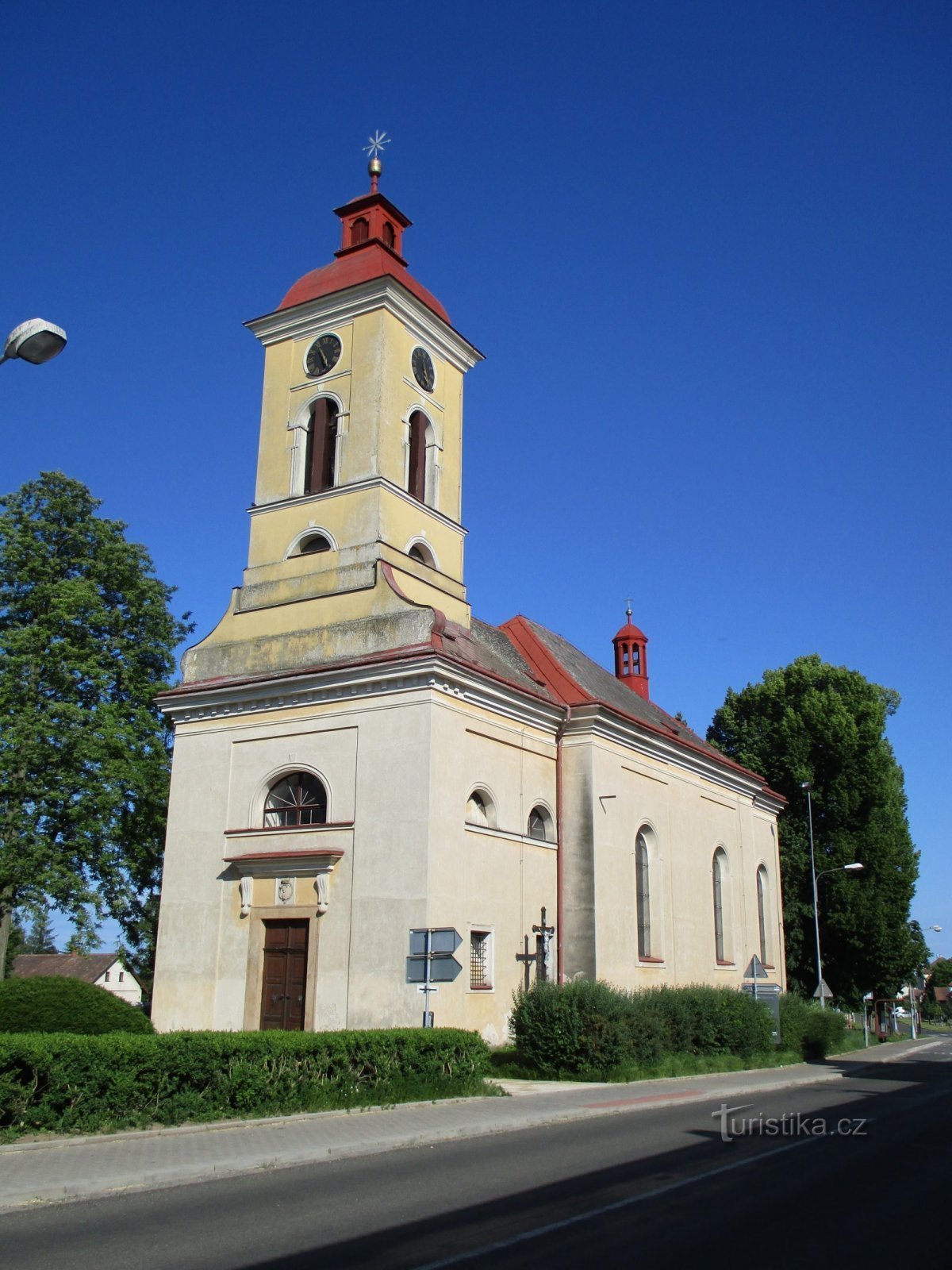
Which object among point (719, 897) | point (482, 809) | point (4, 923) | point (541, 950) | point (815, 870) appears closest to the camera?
point (482, 809)

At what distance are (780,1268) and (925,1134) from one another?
339 inches

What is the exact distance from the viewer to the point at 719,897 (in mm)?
33250

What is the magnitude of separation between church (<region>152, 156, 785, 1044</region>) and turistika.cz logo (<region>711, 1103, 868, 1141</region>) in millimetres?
Result: 6507

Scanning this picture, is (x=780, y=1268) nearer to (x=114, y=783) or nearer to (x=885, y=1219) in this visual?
(x=885, y=1219)

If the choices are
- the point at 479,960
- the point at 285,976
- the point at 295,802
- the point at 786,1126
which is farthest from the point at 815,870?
the point at 786,1126

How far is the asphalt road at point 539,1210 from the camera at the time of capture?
A: 7.02 metres

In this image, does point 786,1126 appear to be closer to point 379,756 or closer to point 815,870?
point 379,756

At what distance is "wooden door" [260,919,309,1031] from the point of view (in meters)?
21.2

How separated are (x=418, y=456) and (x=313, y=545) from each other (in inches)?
139

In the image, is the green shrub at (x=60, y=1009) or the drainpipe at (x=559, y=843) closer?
the green shrub at (x=60, y=1009)

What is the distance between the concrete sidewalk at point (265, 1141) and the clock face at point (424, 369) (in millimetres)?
16238

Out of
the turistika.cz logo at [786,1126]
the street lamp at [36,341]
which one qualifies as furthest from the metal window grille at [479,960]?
the street lamp at [36,341]

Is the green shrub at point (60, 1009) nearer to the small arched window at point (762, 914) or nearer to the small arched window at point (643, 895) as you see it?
the small arched window at point (643, 895)

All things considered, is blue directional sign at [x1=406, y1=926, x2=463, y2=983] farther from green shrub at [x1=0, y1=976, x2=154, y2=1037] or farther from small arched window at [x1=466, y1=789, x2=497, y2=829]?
small arched window at [x1=466, y1=789, x2=497, y2=829]
